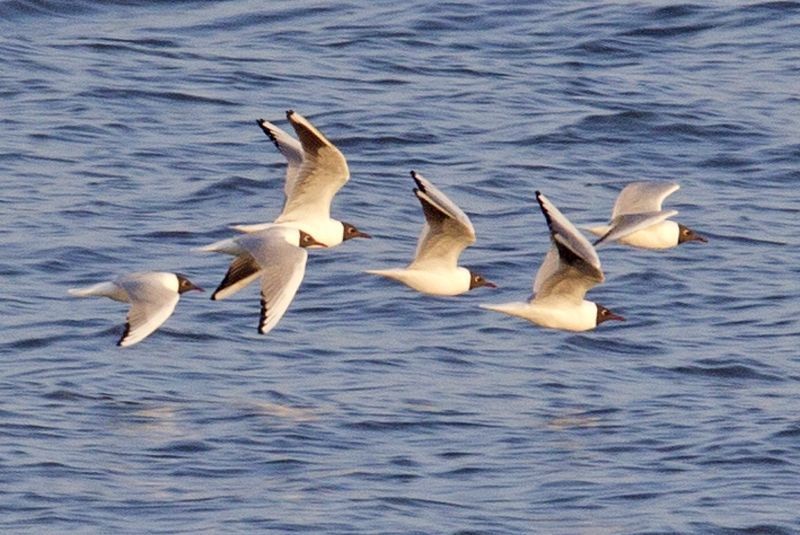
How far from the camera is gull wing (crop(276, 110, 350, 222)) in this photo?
1373 cm

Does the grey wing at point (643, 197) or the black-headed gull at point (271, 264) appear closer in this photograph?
the black-headed gull at point (271, 264)

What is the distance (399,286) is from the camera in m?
16.3

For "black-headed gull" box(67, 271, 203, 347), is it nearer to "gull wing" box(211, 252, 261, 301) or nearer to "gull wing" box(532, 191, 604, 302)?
"gull wing" box(211, 252, 261, 301)

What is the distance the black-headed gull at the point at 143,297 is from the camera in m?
12.1

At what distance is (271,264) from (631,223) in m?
2.22

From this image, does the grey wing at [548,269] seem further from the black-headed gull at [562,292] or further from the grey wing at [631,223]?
the grey wing at [631,223]

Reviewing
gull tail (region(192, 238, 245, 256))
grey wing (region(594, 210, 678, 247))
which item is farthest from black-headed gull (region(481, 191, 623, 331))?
gull tail (region(192, 238, 245, 256))

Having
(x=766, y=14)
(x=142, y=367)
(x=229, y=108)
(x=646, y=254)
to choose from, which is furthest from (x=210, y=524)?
(x=766, y=14)

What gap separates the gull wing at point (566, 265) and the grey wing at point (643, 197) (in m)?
0.70

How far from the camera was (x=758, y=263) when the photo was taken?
54.6 ft

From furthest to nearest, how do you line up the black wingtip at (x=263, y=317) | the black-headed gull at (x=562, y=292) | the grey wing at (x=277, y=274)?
the black-headed gull at (x=562, y=292) → the grey wing at (x=277, y=274) → the black wingtip at (x=263, y=317)

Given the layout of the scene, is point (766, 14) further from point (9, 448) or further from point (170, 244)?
point (9, 448)

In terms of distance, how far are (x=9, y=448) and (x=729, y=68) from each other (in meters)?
10.4

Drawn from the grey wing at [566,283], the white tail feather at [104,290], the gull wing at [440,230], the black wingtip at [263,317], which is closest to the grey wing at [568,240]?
the grey wing at [566,283]
